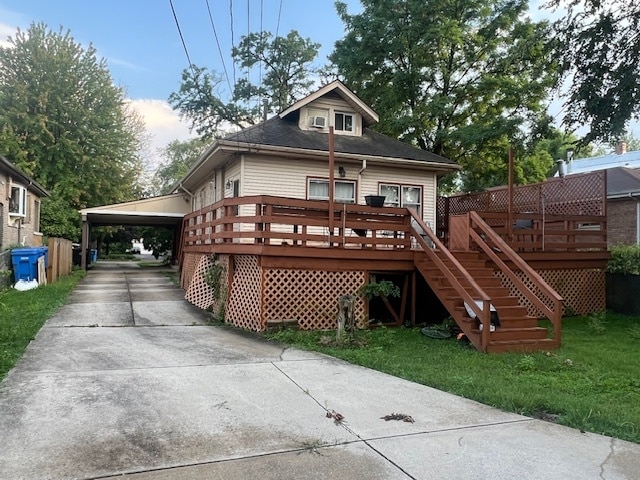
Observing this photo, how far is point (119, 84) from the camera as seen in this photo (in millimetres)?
33406

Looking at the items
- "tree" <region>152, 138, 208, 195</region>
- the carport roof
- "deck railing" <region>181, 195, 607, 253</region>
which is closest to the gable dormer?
"deck railing" <region>181, 195, 607, 253</region>

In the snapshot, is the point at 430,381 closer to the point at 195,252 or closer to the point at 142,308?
the point at 142,308

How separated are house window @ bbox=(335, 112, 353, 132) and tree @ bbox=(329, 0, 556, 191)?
15.7 feet

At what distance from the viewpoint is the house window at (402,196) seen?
13.3m

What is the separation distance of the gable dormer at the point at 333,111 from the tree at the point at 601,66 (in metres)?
5.93

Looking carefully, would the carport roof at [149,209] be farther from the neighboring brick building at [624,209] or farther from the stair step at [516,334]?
the neighboring brick building at [624,209]

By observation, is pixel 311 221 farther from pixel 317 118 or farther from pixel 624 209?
pixel 624 209

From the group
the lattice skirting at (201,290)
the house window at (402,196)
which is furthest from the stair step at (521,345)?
the house window at (402,196)

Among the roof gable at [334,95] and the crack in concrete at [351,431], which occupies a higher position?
the roof gable at [334,95]

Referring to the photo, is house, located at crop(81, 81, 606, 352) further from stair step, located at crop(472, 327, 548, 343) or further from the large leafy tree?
the large leafy tree

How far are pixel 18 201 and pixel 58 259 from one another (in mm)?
2719

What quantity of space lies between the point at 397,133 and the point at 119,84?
22857 mm

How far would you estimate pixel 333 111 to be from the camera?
1410cm

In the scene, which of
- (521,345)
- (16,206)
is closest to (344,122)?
(521,345)
